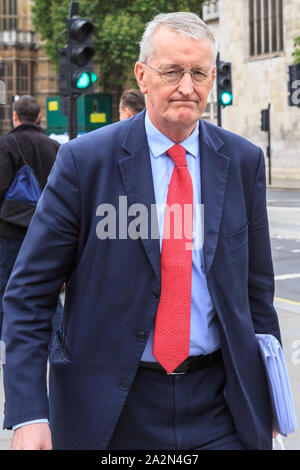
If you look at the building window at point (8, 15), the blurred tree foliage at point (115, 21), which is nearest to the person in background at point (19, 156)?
the blurred tree foliage at point (115, 21)

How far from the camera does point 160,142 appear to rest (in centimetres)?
239

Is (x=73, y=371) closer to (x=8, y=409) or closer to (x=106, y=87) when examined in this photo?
(x=8, y=409)

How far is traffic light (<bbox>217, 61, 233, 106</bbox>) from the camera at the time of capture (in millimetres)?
17891

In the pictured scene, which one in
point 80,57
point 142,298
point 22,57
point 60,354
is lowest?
point 60,354

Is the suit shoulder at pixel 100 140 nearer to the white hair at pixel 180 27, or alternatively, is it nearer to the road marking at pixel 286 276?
the white hair at pixel 180 27

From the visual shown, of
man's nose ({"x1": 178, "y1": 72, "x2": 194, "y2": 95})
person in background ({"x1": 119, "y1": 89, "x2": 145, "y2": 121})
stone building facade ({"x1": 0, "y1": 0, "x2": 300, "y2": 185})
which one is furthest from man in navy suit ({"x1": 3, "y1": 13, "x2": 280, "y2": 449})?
stone building facade ({"x1": 0, "y1": 0, "x2": 300, "y2": 185})

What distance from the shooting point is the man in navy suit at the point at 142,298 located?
2.24m

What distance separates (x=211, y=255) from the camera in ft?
7.55

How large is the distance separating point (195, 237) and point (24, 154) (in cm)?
379

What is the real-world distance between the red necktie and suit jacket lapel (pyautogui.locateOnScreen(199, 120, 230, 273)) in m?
0.05

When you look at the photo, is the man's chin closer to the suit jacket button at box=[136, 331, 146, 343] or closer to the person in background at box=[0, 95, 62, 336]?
the suit jacket button at box=[136, 331, 146, 343]

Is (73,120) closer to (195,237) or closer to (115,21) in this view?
(195,237)

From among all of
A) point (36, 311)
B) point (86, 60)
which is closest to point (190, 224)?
point (36, 311)

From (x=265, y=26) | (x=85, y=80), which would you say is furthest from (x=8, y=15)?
(x=85, y=80)
